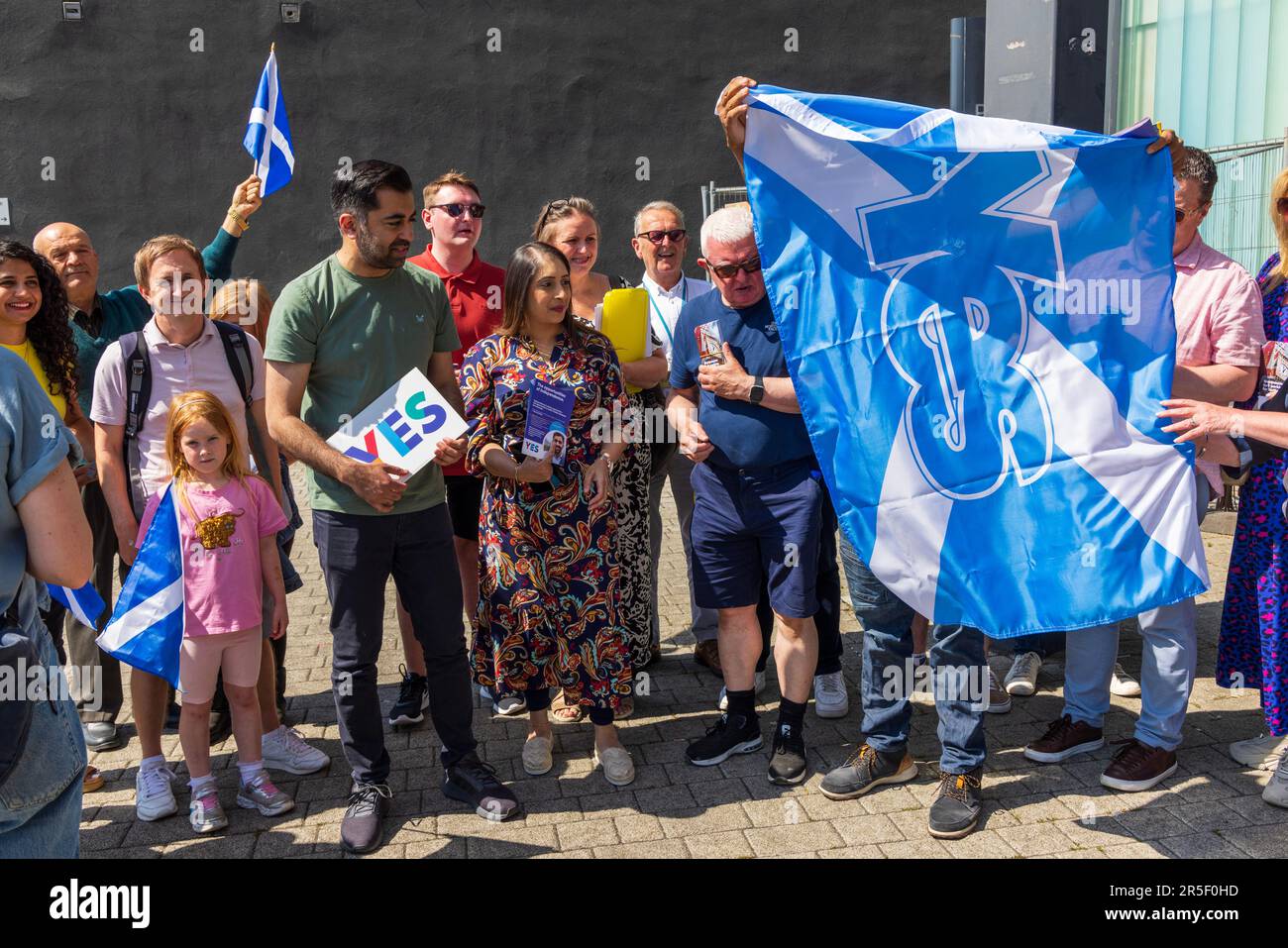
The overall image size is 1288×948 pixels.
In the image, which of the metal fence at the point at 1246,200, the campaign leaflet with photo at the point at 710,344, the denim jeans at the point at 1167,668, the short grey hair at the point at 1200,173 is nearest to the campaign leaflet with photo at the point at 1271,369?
the denim jeans at the point at 1167,668

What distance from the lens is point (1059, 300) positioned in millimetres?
4051

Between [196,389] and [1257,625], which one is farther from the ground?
[196,389]

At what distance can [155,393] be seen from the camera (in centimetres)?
473

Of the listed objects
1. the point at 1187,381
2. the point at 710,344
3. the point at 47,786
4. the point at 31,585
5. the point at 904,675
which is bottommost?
the point at 904,675

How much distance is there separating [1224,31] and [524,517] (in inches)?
292

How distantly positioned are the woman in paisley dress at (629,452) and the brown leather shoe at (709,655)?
0.47 meters

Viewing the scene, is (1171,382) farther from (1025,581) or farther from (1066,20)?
(1066,20)

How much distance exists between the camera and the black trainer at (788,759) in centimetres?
456

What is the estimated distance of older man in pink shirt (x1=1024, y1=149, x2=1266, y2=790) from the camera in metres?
4.29

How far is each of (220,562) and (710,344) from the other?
214cm

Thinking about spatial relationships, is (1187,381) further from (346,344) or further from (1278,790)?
(346,344)

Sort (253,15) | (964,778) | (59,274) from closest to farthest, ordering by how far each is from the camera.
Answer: (964,778) → (59,274) → (253,15)

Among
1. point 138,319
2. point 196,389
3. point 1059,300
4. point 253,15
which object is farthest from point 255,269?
point 1059,300

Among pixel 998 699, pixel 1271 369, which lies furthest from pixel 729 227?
pixel 998 699
